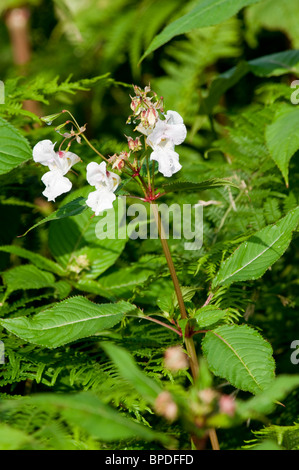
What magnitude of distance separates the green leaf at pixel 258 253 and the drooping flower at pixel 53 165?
313 mm

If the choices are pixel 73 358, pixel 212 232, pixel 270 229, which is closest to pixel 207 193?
pixel 212 232

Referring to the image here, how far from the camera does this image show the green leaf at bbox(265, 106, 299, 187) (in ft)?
3.65

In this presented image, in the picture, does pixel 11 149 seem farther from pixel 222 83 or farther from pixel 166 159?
pixel 222 83

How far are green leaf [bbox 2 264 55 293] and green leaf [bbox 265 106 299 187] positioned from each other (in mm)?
564

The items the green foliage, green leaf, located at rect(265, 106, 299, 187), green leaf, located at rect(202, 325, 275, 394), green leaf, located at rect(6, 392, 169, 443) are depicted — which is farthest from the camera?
green leaf, located at rect(265, 106, 299, 187)

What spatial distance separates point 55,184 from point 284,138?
0.58 metres

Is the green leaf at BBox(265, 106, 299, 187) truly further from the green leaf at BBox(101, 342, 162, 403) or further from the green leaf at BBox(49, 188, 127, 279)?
the green leaf at BBox(101, 342, 162, 403)

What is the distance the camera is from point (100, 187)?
2.72 feet

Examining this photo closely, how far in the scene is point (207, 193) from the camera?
4.46 feet

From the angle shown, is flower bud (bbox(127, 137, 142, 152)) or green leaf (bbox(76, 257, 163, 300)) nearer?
flower bud (bbox(127, 137, 142, 152))

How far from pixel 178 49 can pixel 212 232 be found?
6.55ft

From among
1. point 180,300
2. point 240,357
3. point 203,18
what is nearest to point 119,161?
point 180,300

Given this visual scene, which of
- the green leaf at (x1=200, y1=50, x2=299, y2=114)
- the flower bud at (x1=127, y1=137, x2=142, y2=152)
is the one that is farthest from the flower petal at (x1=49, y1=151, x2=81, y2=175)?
the green leaf at (x1=200, y1=50, x2=299, y2=114)
